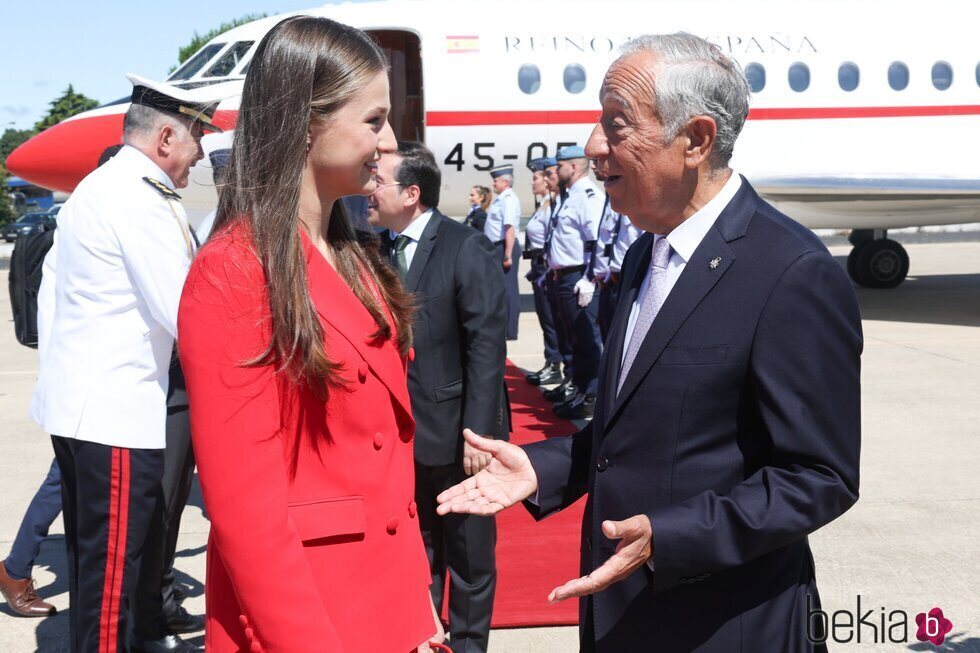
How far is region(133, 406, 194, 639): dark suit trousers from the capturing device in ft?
12.4

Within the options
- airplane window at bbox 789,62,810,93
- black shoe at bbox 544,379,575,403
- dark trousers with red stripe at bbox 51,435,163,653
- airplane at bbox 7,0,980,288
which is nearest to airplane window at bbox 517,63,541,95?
airplane at bbox 7,0,980,288

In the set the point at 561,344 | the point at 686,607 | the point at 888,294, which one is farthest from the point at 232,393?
the point at 888,294

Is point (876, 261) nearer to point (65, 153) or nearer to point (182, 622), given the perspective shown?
point (65, 153)

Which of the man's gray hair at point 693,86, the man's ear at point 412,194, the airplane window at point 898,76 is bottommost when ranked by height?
the man's ear at point 412,194

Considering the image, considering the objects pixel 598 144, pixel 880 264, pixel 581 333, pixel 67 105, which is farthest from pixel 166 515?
pixel 67 105

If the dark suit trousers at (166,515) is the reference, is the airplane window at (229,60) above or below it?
above

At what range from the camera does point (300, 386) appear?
5.54ft

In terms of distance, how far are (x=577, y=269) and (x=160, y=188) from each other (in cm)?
554

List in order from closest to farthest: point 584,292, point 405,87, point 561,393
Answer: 1. point 584,292
2. point 561,393
3. point 405,87

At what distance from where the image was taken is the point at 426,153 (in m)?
4.07

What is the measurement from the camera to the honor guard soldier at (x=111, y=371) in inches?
124

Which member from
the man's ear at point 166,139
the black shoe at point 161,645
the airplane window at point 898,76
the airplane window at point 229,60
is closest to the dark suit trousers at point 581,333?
the black shoe at point 161,645

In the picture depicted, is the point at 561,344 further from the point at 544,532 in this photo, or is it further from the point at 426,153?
the point at 426,153

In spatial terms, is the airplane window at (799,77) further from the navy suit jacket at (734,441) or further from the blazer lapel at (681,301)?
the blazer lapel at (681,301)
